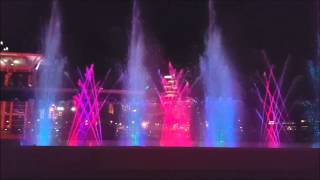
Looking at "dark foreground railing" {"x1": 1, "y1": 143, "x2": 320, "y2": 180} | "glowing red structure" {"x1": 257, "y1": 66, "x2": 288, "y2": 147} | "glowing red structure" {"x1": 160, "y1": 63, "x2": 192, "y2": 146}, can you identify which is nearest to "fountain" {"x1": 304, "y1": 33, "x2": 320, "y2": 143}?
"glowing red structure" {"x1": 257, "y1": 66, "x2": 288, "y2": 147}

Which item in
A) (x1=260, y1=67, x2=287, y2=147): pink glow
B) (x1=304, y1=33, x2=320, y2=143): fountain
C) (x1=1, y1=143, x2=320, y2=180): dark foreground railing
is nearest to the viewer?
(x1=1, y1=143, x2=320, y2=180): dark foreground railing

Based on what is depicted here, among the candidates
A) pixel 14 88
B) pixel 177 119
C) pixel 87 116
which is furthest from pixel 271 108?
pixel 14 88

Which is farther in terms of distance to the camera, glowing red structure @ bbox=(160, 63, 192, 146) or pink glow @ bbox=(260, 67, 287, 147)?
pink glow @ bbox=(260, 67, 287, 147)

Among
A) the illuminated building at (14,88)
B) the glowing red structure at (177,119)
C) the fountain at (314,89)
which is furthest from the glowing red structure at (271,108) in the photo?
the illuminated building at (14,88)

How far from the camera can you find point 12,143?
8.94 meters

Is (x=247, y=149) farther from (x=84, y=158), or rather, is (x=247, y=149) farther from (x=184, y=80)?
(x=184, y=80)

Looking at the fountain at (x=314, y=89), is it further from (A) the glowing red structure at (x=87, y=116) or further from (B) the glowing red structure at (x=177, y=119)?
(A) the glowing red structure at (x=87, y=116)

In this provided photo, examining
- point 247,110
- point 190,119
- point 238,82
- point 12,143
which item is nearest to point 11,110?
point 12,143

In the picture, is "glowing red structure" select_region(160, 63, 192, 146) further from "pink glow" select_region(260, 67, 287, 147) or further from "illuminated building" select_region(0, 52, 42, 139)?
"illuminated building" select_region(0, 52, 42, 139)

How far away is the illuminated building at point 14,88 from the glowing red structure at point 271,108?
8.32 metres

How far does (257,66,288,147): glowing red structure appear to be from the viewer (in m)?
18.2

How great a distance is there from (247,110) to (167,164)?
14.7m

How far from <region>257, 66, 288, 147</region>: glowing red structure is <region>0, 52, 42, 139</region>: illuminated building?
327 inches

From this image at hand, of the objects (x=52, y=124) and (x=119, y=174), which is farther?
(x=52, y=124)
